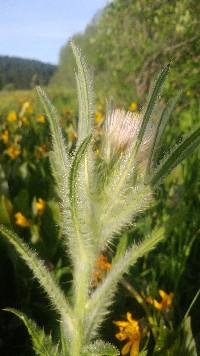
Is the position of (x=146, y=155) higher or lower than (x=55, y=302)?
higher

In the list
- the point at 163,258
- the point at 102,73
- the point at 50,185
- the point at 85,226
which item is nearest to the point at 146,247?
the point at 85,226

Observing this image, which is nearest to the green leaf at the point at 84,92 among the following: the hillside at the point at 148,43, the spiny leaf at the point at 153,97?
the spiny leaf at the point at 153,97

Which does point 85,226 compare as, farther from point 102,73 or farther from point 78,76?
point 102,73

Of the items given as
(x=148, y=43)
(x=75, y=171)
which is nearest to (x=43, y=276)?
(x=75, y=171)

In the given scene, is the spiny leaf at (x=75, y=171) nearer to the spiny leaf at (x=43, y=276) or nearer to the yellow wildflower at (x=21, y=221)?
the spiny leaf at (x=43, y=276)

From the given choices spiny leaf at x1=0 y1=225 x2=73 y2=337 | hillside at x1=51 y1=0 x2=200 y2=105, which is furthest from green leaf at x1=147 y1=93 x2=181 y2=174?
hillside at x1=51 y1=0 x2=200 y2=105

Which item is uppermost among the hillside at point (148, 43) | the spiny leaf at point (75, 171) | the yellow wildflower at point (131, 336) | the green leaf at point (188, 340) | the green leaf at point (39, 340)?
the hillside at point (148, 43)
